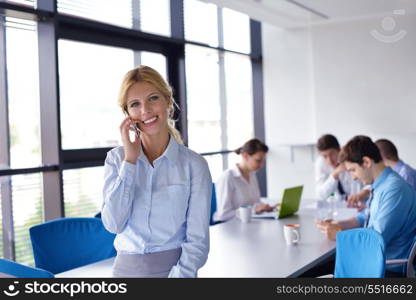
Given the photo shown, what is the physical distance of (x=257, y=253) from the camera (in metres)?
3.14

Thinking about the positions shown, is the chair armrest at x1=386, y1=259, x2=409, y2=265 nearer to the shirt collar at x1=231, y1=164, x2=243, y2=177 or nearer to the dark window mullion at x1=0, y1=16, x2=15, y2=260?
the shirt collar at x1=231, y1=164, x2=243, y2=177

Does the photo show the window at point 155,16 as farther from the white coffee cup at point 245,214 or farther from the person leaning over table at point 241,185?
the white coffee cup at point 245,214

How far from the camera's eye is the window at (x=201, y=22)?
6153mm

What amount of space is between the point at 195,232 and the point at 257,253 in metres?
1.13

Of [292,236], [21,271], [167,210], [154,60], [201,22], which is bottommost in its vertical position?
[292,236]

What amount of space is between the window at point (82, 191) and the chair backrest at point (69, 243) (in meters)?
1.38

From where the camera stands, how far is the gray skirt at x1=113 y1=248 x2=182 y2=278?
2109 millimetres

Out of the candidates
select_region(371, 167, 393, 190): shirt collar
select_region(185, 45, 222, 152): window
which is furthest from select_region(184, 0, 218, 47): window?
select_region(371, 167, 393, 190): shirt collar

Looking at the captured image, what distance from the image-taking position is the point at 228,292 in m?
2.20

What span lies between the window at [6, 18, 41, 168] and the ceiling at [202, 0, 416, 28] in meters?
2.02

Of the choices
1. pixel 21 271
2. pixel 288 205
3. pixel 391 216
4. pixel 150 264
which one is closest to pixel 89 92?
pixel 288 205

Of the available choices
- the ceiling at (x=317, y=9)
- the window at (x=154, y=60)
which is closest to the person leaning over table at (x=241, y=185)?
the window at (x=154, y=60)

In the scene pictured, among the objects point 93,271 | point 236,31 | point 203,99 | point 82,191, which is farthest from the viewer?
point 236,31

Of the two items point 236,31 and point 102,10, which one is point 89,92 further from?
point 236,31
